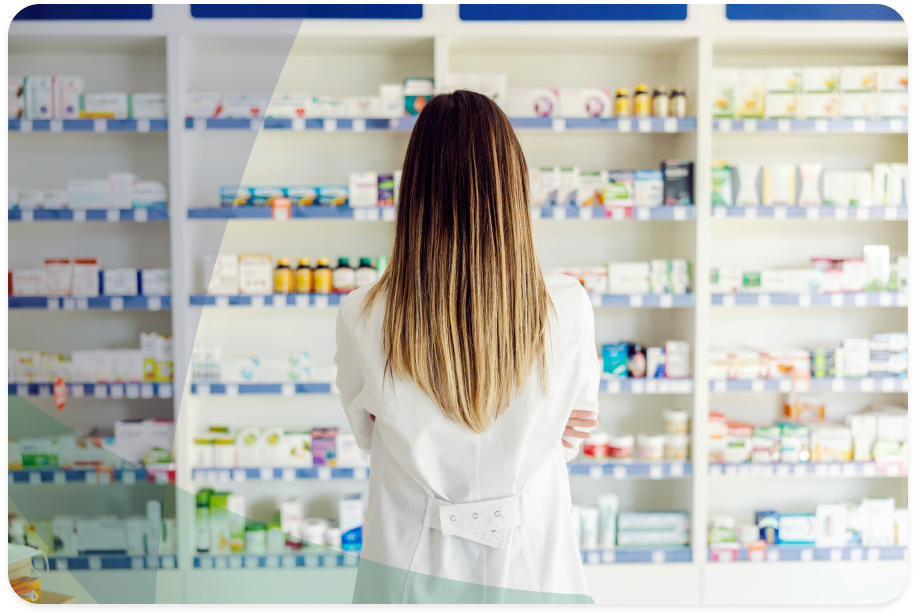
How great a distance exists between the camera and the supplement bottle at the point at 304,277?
Result: 315 cm

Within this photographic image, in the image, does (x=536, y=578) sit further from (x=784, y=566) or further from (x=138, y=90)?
→ (x=138, y=90)

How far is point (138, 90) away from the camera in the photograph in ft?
11.0

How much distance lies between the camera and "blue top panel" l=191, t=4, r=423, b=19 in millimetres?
3061

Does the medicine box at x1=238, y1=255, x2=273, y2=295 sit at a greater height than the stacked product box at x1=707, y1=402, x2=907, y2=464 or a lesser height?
greater

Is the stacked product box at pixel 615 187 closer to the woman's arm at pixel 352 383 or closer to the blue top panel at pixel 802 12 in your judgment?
the blue top panel at pixel 802 12

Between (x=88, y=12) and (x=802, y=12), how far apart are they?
3.36 meters

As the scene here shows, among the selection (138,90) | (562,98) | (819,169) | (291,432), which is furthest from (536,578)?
(138,90)

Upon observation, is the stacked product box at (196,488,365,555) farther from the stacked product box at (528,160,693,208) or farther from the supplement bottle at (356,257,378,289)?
the stacked product box at (528,160,693,208)

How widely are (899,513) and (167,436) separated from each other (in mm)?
3698

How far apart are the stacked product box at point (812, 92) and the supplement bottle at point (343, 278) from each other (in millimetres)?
1917

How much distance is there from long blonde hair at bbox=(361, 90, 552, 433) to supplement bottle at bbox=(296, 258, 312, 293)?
6.44 feet

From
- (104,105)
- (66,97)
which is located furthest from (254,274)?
(66,97)

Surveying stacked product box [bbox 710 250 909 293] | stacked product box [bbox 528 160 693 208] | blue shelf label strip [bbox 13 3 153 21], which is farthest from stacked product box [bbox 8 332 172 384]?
stacked product box [bbox 710 250 909 293]

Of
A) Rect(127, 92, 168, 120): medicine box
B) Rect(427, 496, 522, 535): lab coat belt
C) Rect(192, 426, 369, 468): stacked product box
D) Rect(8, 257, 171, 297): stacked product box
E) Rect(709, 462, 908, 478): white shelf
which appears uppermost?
Rect(127, 92, 168, 120): medicine box
